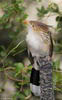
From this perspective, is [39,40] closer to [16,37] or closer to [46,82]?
[46,82]

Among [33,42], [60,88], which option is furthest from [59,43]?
[33,42]

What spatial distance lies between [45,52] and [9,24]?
79 centimetres

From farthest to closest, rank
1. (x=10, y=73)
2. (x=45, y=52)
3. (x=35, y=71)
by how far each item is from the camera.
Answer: (x=10, y=73) → (x=35, y=71) → (x=45, y=52)

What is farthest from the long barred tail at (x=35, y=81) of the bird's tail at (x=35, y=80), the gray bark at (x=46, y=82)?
the gray bark at (x=46, y=82)

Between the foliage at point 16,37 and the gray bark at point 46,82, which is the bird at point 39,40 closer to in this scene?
the gray bark at point 46,82

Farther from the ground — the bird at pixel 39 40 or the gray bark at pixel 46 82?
Answer: the bird at pixel 39 40

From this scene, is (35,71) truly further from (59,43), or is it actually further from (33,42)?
(59,43)

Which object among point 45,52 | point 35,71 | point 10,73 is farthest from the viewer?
point 10,73

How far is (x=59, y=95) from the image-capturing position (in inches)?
106

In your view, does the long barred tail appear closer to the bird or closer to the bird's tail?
the bird's tail

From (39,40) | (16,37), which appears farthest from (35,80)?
(16,37)

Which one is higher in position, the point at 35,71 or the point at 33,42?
the point at 33,42

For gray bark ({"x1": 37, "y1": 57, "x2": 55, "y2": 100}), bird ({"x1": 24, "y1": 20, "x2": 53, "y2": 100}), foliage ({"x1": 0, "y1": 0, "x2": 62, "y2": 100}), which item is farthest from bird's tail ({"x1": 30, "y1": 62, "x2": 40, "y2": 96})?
gray bark ({"x1": 37, "y1": 57, "x2": 55, "y2": 100})

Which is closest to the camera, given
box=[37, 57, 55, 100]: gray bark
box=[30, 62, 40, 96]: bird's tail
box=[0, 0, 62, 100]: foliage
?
box=[37, 57, 55, 100]: gray bark
